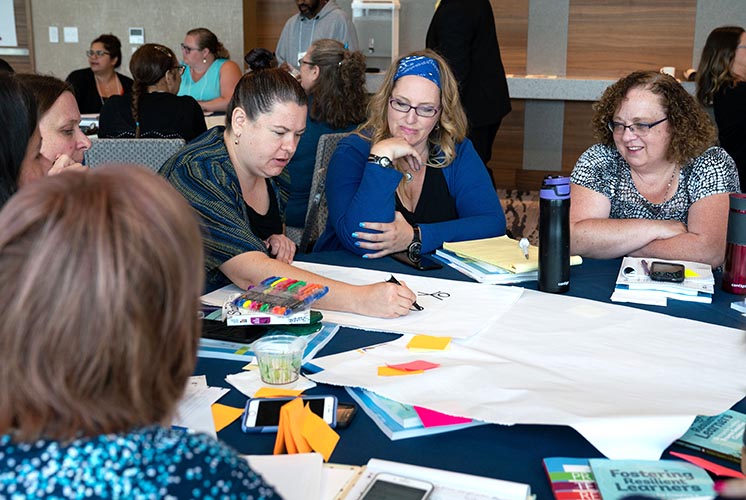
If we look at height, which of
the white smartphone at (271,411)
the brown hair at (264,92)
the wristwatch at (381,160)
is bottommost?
the white smartphone at (271,411)

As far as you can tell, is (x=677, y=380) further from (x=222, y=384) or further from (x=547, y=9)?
(x=547, y=9)

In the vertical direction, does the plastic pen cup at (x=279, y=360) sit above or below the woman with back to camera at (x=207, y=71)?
below

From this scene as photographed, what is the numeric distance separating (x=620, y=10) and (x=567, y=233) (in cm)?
486

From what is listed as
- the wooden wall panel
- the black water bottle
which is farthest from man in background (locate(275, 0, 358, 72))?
the black water bottle

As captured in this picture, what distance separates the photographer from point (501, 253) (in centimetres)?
216

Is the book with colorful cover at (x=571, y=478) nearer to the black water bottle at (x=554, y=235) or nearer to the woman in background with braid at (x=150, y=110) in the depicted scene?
the black water bottle at (x=554, y=235)

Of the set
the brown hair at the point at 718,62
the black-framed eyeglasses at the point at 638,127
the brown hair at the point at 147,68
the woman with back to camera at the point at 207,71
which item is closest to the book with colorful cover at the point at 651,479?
the black-framed eyeglasses at the point at 638,127

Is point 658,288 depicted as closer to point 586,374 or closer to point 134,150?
point 586,374

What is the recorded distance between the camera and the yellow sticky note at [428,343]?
1519 mm

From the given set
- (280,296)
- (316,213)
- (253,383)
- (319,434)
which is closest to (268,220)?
(316,213)

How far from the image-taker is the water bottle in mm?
1892

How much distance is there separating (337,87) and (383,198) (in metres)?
1.50

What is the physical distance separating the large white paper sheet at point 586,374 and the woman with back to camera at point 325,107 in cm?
A: 195

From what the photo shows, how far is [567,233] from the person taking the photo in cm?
189
